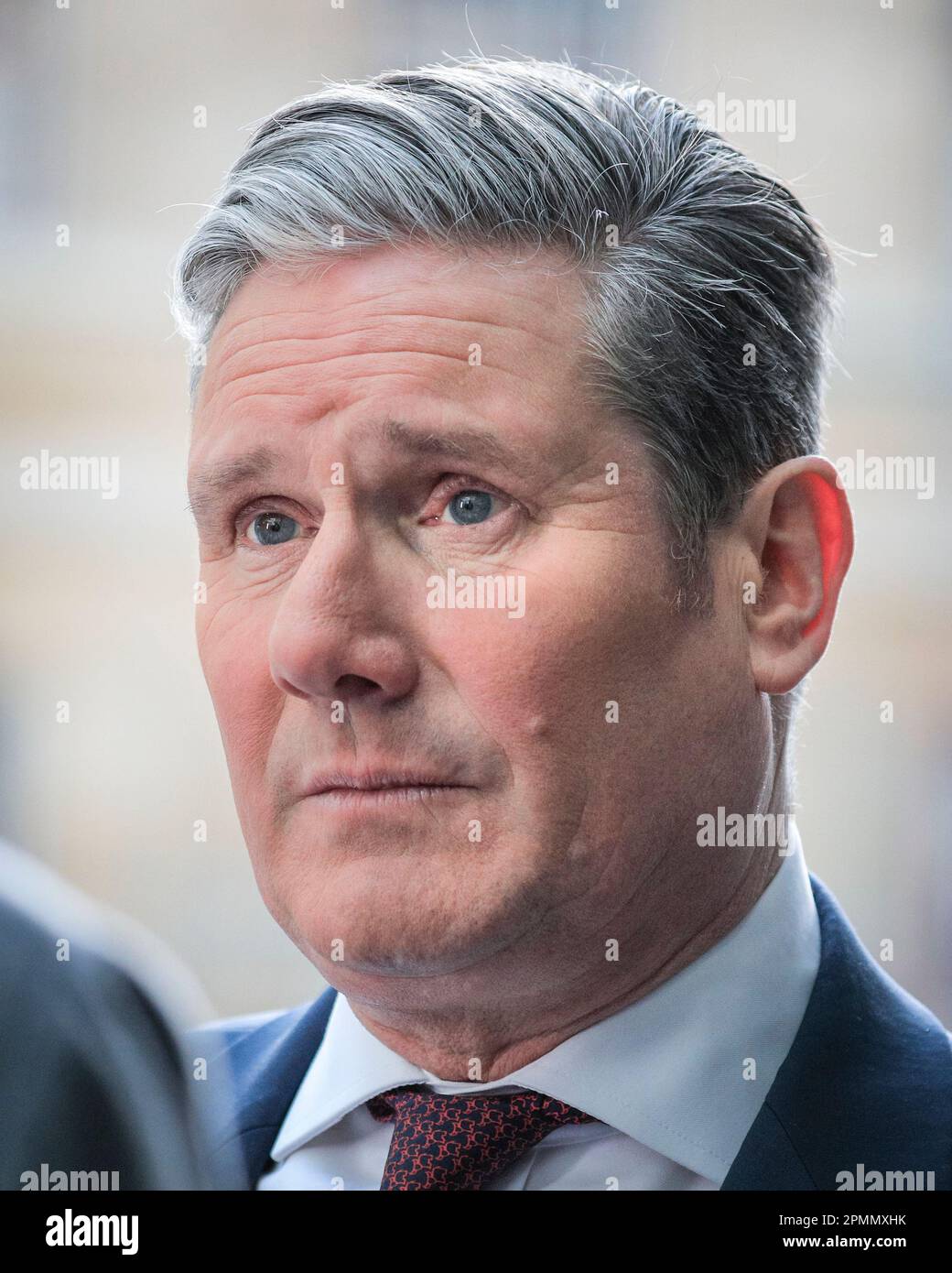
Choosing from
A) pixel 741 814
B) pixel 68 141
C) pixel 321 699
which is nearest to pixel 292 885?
pixel 321 699

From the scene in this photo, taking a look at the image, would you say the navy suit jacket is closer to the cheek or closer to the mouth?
the mouth

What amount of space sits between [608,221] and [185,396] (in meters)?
1.44

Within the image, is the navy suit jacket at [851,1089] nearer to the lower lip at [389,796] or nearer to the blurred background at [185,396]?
the lower lip at [389,796]

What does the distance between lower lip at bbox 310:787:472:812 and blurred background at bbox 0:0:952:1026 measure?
1244mm

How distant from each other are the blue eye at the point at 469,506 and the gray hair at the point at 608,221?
18 centimetres

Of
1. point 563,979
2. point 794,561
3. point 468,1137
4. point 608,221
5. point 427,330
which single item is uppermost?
point 608,221

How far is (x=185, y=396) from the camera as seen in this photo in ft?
9.41

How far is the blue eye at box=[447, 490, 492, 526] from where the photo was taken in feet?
5.21

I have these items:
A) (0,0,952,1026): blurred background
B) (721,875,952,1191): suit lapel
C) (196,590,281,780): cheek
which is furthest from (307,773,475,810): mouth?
(0,0,952,1026): blurred background

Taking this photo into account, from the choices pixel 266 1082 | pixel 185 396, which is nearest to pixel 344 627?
pixel 266 1082

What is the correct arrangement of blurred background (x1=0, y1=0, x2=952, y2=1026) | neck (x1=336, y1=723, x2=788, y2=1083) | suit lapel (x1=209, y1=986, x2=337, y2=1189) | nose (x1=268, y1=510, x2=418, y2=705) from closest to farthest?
nose (x1=268, y1=510, x2=418, y2=705)
neck (x1=336, y1=723, x2=788, y2=1083)
suit lapel (x1=209, y1=986, x2=337, y2=1189)
blurred background (x1=0, y1=0, x2=952, y2=1026)

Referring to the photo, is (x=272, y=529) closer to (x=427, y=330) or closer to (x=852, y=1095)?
(x=427, y=330)

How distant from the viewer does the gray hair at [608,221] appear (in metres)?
1.58
